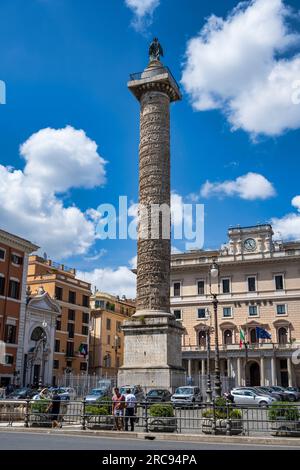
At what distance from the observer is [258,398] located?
81.6 ft

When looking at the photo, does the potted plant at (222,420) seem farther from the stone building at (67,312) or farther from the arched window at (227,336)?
the arched window at (227,336)

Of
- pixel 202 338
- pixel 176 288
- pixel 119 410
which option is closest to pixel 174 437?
pixel 119 410

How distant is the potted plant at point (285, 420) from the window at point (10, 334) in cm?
2568

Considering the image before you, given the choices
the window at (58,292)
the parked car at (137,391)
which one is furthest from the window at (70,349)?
the parked car at (137,391)

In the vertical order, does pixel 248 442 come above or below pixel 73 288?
below

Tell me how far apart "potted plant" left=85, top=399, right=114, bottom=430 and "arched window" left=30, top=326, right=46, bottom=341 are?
25169mm

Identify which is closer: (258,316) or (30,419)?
(30,419)

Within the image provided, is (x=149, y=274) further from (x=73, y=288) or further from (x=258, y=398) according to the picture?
(x=73, y=288)

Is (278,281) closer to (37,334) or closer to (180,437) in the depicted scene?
(37,334)

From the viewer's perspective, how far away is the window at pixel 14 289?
36.9 metres

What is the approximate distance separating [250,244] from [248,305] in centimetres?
598

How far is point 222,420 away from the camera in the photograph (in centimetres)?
1328
